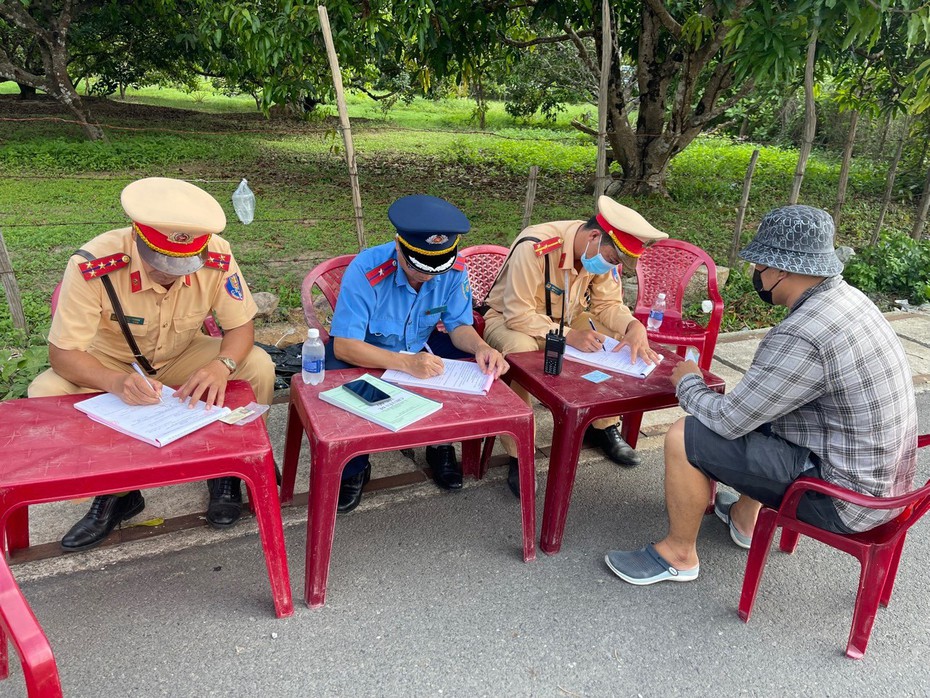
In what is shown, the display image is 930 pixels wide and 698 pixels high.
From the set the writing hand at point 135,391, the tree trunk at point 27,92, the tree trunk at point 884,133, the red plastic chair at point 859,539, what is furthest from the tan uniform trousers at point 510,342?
the tree trunk at point 27,92

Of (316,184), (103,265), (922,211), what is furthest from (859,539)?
(316,184)

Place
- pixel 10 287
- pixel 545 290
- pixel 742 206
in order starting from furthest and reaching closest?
1. pixel 742 206
2. pixel 10 287
3. pixel 545 290

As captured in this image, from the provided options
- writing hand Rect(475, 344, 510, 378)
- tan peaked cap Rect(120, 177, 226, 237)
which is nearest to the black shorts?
writing hand Rect(475, 344, 510, 378)

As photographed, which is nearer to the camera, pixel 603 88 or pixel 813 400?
pixel 813 400

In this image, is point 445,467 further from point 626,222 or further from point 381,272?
point 626,222

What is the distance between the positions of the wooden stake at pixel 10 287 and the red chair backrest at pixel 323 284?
190cm

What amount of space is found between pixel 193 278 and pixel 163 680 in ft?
4.74

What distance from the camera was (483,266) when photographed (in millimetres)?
3836

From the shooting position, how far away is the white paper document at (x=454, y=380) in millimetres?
2453

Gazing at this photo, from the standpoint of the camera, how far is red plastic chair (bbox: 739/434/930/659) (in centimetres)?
200

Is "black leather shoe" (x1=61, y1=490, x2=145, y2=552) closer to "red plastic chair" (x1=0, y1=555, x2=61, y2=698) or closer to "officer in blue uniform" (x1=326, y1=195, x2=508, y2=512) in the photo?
"officer in blue uniform" (x1=326, y1=195, x2=508, y2=512)

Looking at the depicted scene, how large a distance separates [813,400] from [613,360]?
2.93 feet

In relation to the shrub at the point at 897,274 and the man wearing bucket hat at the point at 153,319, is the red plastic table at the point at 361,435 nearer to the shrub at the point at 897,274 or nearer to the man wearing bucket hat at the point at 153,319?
the man wearing bucket hat at the point at 153,319

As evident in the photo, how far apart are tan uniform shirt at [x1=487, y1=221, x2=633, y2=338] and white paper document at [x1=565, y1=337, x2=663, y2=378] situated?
32cm
